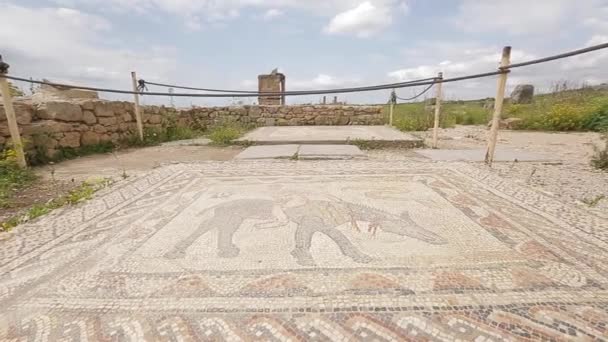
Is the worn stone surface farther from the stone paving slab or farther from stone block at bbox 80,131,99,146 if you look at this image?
the stone paving slab

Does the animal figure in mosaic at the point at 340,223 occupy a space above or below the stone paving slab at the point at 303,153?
below

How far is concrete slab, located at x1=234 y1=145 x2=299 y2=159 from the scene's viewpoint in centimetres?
423

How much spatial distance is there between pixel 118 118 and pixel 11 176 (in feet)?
8.51

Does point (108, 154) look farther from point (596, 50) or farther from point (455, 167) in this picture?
point (596, 50)

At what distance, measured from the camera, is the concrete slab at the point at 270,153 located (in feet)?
13.9

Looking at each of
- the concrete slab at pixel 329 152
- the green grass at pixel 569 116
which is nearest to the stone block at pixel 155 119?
the concrete slab at pixel 329 152

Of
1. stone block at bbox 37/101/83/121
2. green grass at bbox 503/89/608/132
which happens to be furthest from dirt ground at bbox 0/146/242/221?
Result: green grass at bbox 503/89/608/132

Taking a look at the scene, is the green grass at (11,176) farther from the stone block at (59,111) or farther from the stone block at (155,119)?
the stone block at (155,119)

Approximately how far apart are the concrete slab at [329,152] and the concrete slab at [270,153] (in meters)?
0.15

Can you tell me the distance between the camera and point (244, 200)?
8.09 ft

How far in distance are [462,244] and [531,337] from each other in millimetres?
708

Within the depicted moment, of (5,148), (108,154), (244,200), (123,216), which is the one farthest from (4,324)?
(108,154)

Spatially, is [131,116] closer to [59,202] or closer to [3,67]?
[3,67]

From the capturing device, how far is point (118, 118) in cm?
551
